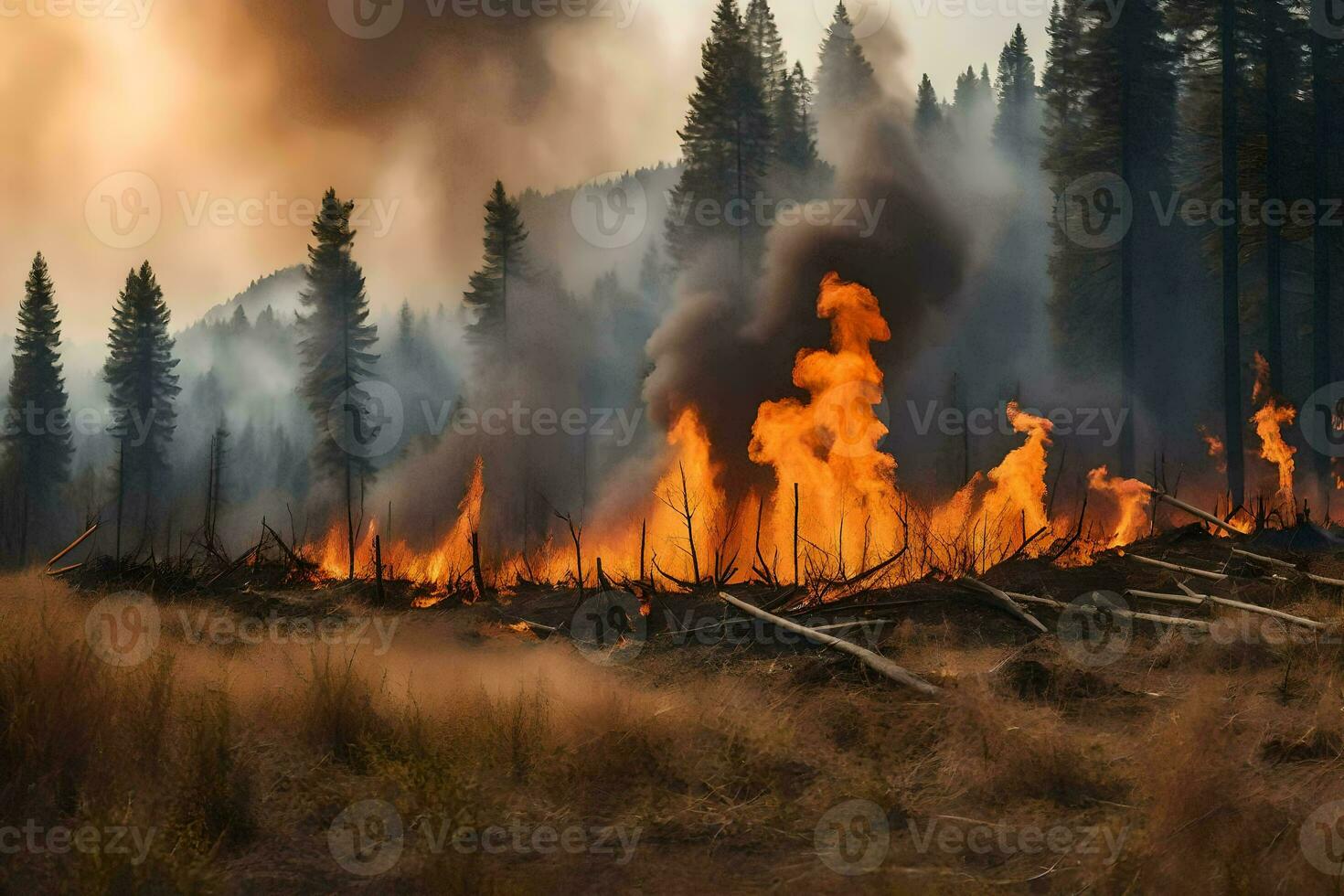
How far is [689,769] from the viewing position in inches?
321

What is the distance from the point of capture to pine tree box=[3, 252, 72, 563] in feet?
149

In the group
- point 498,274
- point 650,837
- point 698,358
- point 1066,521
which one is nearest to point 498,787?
point 650,837

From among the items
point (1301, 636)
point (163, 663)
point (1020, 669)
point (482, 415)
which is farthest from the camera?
point (482, 415)

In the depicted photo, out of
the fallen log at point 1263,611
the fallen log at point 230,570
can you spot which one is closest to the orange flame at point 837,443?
the fallen log at point 1263,611

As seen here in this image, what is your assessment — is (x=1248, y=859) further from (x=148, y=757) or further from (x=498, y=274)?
(x=498, y=274)

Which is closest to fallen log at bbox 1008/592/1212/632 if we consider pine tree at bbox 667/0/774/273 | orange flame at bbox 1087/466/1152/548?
orange flame at bbox 1087/466/1152/548

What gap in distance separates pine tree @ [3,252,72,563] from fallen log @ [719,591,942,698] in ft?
150

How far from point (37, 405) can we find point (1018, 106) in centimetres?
5272

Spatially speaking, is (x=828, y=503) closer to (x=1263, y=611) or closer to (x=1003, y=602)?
(x=1003, y=602)

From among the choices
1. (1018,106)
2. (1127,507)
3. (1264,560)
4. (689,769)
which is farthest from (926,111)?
(689,769)

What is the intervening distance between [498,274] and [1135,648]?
33.9 metres

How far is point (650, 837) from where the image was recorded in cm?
730

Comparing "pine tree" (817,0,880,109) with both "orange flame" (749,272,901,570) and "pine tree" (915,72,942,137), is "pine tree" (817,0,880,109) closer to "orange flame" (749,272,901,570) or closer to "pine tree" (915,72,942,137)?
"pine tree" (915,72,942,137)

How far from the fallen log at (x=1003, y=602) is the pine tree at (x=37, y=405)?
4687 centimetres
